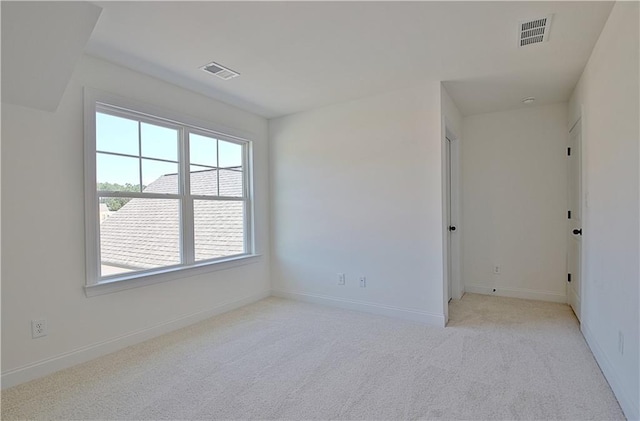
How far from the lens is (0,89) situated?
204 centimetres

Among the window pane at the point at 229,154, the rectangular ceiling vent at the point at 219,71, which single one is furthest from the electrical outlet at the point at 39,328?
the rectangular ceiling vent at the point at 219,71

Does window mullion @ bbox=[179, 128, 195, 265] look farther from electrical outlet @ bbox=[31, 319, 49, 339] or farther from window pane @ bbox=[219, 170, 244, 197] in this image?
electrical outlet @ bbox=[31, 319, 49, 339]

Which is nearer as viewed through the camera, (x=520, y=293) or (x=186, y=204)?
(x=186, y=204)

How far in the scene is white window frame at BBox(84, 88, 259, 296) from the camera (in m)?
2.60

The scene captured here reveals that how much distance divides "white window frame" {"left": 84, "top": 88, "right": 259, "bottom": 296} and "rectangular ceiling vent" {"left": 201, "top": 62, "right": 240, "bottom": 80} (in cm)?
62

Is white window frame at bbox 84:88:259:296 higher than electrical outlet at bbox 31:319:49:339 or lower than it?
higher

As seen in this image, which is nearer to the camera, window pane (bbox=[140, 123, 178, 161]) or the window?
the window

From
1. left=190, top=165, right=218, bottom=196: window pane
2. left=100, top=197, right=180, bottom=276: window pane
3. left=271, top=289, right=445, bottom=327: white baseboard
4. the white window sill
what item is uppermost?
left=190, top=165, right=218, bottom=196: window pane

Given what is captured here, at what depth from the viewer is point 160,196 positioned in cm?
316

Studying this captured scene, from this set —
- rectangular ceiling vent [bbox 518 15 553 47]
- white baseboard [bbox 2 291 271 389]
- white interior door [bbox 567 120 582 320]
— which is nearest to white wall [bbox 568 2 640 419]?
rectangular ceiling vent [bbox 518 15 553 47]

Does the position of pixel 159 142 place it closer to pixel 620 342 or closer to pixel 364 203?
pixel 364 203

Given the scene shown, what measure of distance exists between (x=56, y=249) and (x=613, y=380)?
12.8 ft

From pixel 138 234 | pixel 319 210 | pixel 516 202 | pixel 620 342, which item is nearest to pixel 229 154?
pixel 319 210

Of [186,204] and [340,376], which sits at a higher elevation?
[186,204]
